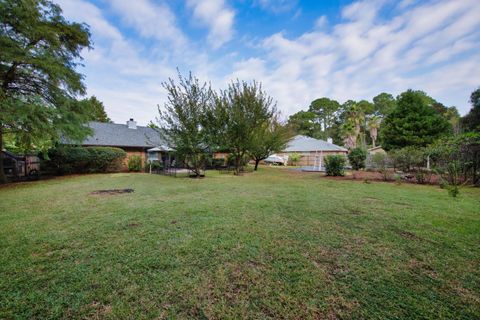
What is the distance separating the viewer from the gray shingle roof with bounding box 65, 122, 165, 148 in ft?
55.6

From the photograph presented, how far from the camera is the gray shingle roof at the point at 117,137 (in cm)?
1696

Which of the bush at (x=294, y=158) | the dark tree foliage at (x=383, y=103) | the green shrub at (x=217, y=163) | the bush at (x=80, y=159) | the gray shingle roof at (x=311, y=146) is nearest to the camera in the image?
the bush at (x=80, y=159)

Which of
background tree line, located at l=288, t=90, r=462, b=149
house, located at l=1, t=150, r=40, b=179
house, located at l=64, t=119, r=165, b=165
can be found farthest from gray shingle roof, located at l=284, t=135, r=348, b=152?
house, located at l=1, t=150, r=40, b=179

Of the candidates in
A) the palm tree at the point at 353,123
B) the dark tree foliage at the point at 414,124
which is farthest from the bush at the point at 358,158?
the palm tree at the point at 353,123

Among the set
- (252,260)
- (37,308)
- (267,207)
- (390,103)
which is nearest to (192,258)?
(252,260)

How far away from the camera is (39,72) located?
29.0 ft

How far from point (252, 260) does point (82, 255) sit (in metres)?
2.40

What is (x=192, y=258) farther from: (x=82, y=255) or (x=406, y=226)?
(x=406, y=226)

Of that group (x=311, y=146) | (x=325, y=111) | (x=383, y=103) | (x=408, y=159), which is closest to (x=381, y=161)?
(x=408, y=159)

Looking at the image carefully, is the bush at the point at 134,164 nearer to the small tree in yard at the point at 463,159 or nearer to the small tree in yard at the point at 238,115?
the small tree in yard at the point at 238,115

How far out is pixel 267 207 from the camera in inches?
202

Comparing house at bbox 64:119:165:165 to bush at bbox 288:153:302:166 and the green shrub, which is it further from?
bush at bbox 288:153:302:166

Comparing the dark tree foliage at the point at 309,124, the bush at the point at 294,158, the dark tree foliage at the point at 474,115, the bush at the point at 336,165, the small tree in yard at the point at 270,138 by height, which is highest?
the dark tree foliage at the point at 309,124

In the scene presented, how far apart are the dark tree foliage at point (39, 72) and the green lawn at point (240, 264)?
202 inches
